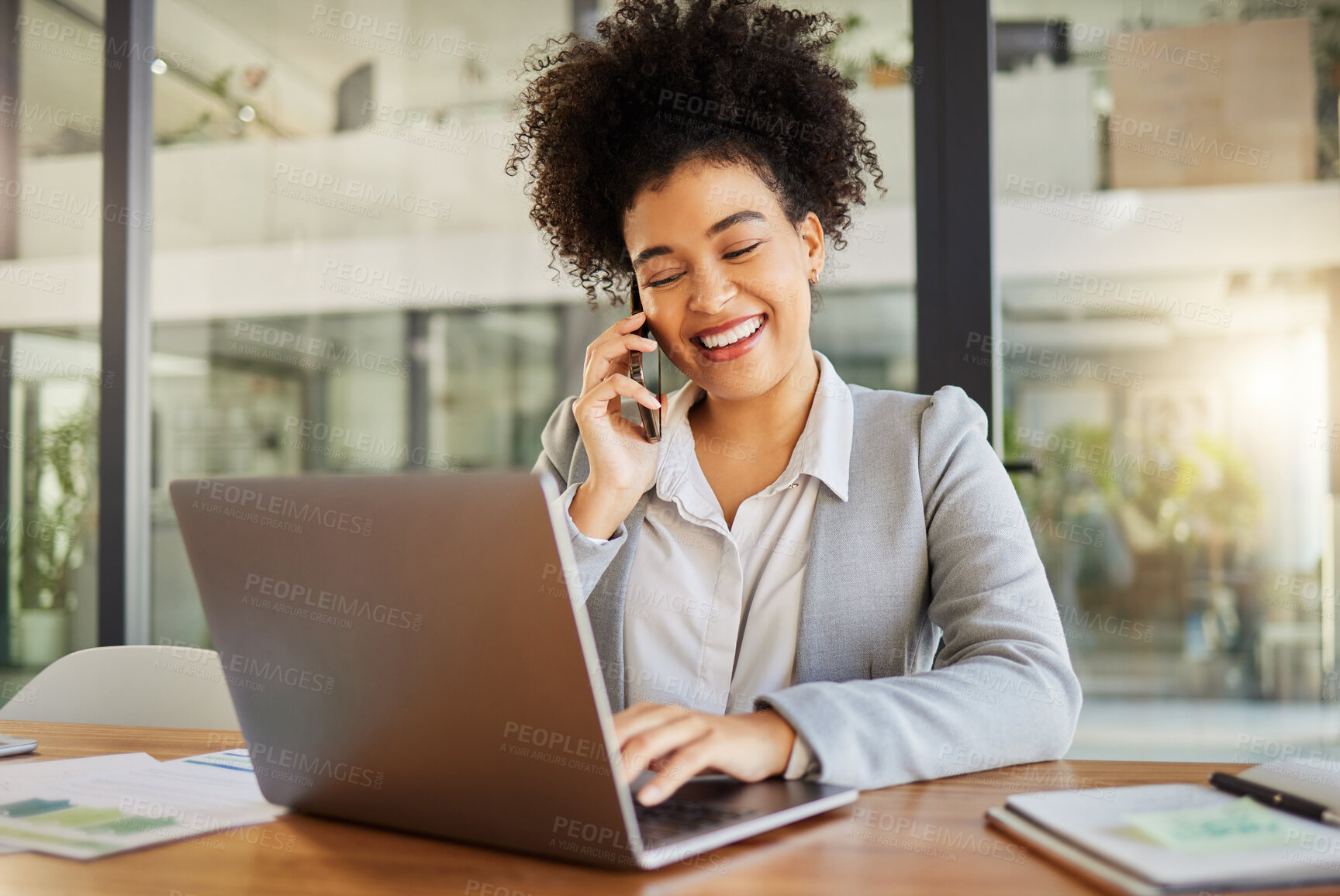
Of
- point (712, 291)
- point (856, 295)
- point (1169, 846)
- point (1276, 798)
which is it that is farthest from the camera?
point (856, 295)

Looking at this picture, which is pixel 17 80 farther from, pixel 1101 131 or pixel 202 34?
pixel 1101 131

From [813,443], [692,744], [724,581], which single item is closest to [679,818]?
[692,744]

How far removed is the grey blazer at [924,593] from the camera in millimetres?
1005

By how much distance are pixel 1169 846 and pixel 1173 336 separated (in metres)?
1.92

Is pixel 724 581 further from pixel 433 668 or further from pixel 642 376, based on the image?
pixel 433 668

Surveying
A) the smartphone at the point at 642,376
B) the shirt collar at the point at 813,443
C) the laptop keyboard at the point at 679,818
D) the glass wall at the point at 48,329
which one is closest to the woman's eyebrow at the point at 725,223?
the smartphone at the point at 642,376

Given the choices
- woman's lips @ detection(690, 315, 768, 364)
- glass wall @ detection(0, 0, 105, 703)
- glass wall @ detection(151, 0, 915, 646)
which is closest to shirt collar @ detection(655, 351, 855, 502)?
woman's lips @ detection(690, 315, 768, 364)

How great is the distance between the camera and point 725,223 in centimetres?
150

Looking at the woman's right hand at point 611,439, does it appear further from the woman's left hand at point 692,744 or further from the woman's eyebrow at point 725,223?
the woman's left hand at point 692,744

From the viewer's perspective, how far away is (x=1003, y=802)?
88 cm

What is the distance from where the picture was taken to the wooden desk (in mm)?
704

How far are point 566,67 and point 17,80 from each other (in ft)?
7.81

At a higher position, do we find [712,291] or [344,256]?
[344,256]

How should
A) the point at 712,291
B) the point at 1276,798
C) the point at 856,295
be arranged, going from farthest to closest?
the point at 856,295 → the point at 712,291 → the point at 1276,798
